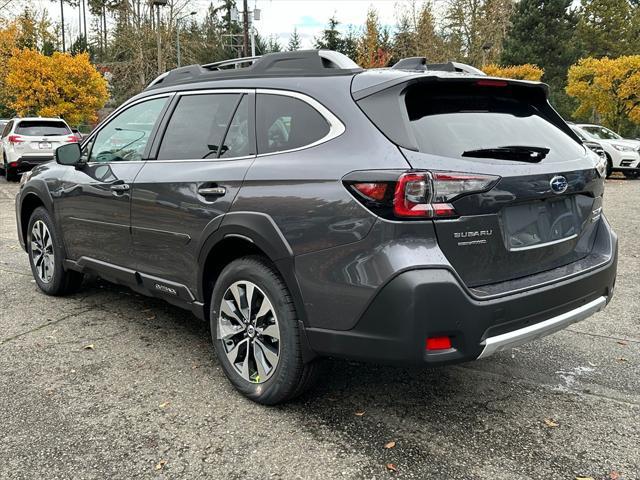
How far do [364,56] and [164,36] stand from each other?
1554 cm

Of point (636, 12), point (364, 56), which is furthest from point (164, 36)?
point (636, 12)

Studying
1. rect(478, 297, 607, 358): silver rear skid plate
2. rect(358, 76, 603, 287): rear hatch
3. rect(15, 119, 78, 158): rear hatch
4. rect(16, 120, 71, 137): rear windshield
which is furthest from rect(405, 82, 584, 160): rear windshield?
rect(16, 120, 71, 137): rear windshield

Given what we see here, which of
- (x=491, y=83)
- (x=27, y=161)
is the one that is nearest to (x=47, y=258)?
(x=491, y=83)

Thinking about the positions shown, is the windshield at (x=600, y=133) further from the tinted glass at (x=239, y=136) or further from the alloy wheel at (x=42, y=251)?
the tinted glass at (x=239, y=136)

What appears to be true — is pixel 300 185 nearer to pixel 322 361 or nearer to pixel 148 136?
pixel 322 361

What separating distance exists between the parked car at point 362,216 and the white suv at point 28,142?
13537 mm

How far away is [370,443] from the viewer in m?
2.76

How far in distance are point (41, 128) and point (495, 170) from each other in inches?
630

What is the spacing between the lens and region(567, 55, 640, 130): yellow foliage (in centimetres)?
2162

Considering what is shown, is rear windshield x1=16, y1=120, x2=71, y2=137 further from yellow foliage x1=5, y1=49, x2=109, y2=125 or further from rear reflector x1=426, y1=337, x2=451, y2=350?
rear reflector x1=426, y1=337, x2=451, y2=350

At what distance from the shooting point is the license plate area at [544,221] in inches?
105

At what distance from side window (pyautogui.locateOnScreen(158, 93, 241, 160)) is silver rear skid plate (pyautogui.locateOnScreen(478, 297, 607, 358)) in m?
1.77

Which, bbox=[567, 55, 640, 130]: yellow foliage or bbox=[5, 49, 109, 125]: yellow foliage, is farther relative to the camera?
bbox=[5, 49, 109, 125]: yellow foliage

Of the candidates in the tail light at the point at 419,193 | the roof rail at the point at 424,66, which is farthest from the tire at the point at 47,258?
the tail light at the point at 419,193
